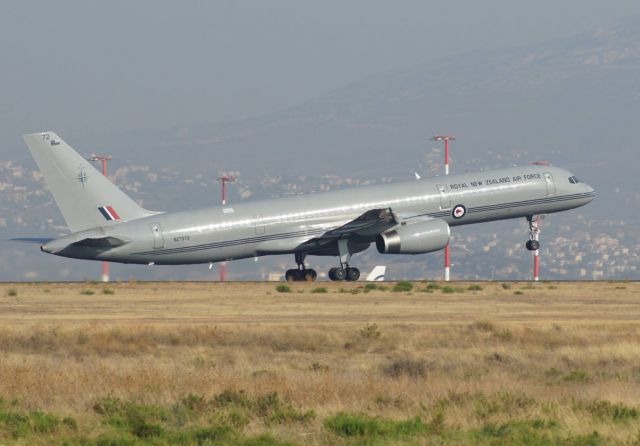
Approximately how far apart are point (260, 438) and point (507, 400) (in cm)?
619

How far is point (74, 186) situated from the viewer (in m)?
64.9

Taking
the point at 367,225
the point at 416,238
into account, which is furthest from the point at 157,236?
the point at 416,238

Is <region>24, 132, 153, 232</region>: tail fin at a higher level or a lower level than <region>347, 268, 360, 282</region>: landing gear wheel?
higher

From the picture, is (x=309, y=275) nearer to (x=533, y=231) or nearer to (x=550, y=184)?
(x=533, y=231)

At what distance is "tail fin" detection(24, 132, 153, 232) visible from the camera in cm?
6488

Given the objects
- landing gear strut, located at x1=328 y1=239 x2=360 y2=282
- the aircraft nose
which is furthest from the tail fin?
the aircraft nose

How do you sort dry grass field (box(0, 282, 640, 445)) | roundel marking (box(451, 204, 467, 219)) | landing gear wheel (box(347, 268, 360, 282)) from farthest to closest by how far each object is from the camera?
landing gear wheel (box(347, 268, 360, 282)) → roundel marking (box(451, 204, 467, 219)) → dry grass field (box(0, 282, 640, 445))

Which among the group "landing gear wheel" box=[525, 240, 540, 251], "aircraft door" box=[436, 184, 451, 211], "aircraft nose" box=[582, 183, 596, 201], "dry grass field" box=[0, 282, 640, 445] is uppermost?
"aircraft nose" box=[582, 183, 596, 201]

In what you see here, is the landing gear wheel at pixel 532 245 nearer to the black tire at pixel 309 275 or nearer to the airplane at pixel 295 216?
the airplane at pixel 295 216

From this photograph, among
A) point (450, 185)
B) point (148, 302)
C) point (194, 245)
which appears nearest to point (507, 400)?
point (148, 302)

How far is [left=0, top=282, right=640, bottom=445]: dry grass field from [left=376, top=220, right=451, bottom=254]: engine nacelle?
5989mm

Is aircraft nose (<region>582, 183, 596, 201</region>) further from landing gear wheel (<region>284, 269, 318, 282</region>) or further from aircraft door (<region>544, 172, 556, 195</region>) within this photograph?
landing gear wheel (<region>284, 269, 318, 282</region>)

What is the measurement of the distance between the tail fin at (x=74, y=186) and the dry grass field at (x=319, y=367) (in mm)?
3992

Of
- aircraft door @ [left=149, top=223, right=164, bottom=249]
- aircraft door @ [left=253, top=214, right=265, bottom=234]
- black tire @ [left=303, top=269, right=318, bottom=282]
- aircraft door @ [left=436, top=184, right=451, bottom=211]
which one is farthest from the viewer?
black tire @ [left=303, top=269, right=318, bottom=282]
